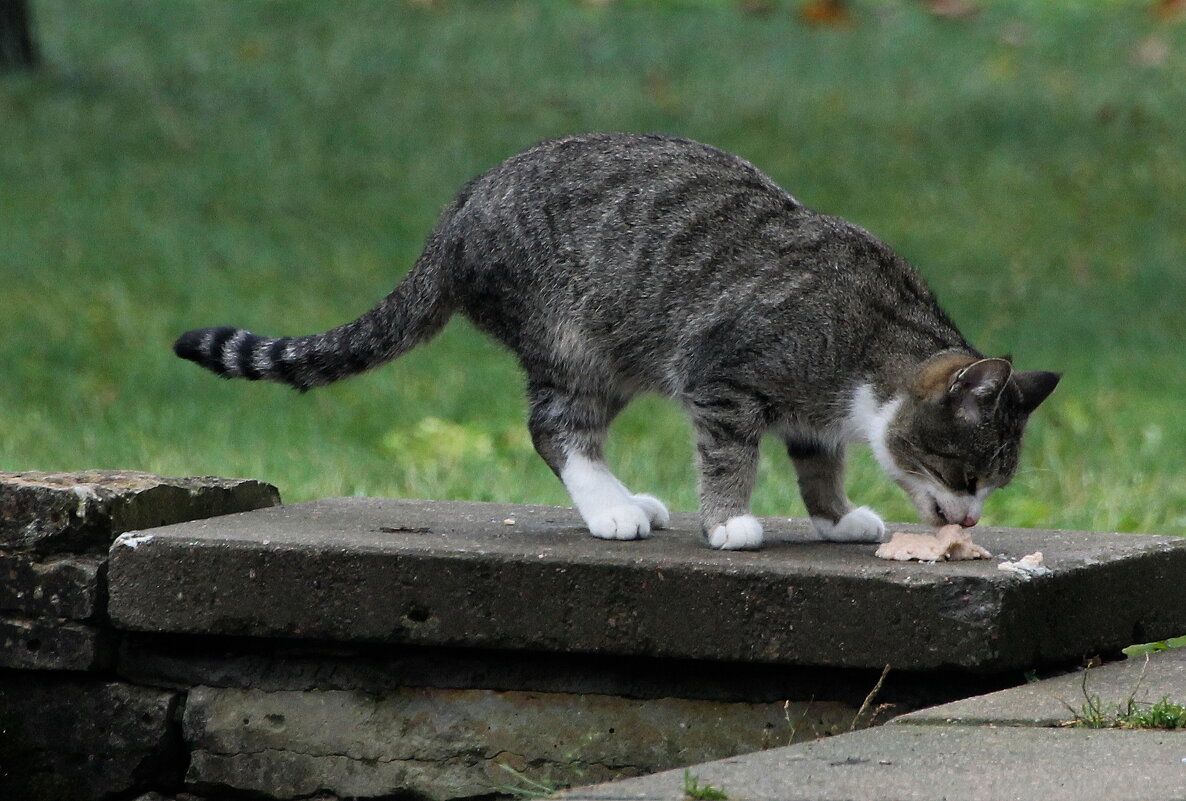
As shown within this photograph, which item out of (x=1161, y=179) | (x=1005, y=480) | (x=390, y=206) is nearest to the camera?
(x=1005, y=480)

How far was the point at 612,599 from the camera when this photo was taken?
3549 millimetres

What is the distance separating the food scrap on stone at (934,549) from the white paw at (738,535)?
0.98 ft

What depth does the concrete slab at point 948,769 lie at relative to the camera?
2744 millimetres

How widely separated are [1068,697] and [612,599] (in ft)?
3.21

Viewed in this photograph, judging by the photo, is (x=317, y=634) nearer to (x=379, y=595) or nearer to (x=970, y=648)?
(x=379, y=595)

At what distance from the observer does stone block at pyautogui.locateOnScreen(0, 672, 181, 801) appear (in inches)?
150

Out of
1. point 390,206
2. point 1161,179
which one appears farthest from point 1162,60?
point 390,206

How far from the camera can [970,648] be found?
3.43 meters

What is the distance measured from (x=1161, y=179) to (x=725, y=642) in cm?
896

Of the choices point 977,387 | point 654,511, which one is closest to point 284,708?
point 654,511

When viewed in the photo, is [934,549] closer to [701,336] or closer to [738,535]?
[738,535]

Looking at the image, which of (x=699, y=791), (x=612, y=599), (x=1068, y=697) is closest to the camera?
(x=699, y=791)

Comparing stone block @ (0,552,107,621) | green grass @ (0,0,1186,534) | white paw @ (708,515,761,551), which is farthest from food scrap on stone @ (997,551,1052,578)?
stone block @ (0,552,107,621)

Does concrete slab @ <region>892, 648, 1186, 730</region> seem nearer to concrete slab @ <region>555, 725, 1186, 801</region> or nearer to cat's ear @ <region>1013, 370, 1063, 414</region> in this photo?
→ concrete slab @ <region>555, 725, 1186, 801</region>
